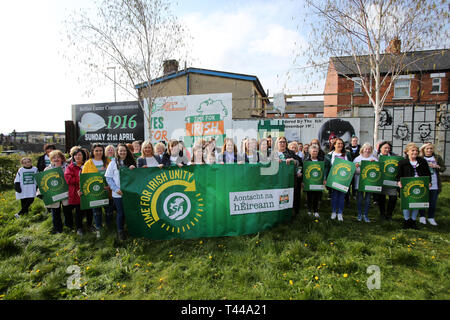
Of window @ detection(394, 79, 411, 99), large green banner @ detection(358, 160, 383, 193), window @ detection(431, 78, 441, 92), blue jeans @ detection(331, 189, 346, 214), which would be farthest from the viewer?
window @ detection(431, 78, 441, 92)

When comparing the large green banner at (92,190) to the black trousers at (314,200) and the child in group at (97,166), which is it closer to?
the child in group at (97,166)

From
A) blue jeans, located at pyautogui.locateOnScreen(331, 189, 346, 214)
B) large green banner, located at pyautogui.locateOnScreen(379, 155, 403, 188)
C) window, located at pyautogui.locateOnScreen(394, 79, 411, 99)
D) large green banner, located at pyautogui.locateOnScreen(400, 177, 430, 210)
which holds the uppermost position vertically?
window, located at pyautogui.locateOnScreen(394, 79, 411, 99)

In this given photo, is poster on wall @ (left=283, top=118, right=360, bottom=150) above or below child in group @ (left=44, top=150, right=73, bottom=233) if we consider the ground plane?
above

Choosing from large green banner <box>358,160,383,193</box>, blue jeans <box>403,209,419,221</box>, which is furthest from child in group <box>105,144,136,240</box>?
blue jeans <box>403,209,419,221</box>

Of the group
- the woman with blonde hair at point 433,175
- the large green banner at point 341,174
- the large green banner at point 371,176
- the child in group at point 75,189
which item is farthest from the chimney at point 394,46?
the child in group at point 75,189

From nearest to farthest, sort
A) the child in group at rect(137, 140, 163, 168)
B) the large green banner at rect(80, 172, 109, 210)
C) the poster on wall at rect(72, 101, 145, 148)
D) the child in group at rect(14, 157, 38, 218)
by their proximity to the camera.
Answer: the large green banner at rect(80, 172, 109, 210) → the child in group at rect(137, 140, 163, 168) → the child in group at rect(14, 157, 38, 218) → the poster on wall at rect(72, 101, 145, 148)

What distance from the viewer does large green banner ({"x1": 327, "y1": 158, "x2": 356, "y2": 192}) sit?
4941 millimetres

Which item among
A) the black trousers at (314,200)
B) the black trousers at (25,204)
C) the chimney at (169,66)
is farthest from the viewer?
the chimney at (169,66)

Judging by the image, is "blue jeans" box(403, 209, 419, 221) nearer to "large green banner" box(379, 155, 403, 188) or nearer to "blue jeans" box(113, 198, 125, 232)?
"large green banner" box(379, 155, 403, 188)

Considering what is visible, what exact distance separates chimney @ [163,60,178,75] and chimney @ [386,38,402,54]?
8255 mm

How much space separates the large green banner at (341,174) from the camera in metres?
4.94

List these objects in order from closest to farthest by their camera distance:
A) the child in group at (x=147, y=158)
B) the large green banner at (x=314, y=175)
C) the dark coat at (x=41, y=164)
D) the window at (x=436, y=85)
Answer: the child in group at (x=147, y=158) < the large green banner at (x=314, y=175) < the dark coat at (x=41, y=164) < the window at (x=436, y=85)

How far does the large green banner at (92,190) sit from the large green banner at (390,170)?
240 inches
